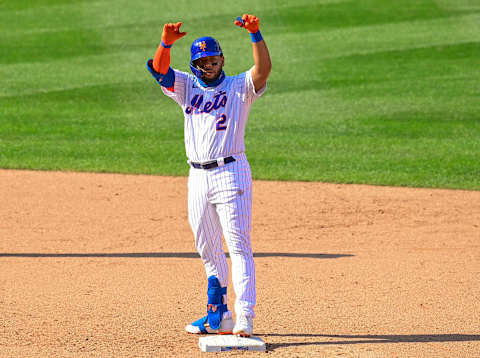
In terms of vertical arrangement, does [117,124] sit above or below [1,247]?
above

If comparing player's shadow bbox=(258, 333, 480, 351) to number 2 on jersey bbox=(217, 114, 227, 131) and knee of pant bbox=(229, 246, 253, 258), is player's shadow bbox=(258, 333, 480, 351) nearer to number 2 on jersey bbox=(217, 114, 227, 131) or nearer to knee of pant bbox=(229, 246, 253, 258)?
knee of pant bbox=(229, 246, 253, 258)

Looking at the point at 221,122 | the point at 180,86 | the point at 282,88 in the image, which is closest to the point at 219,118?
the point at 221,122

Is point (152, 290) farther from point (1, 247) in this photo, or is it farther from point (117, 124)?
point (117, 124)

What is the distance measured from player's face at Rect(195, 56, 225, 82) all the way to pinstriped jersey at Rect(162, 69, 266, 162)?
→ 0.31 ft

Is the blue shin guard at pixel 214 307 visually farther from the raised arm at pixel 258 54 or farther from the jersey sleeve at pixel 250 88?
the raised arm at pixel 258 54

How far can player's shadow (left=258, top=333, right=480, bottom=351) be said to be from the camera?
561 centimetres

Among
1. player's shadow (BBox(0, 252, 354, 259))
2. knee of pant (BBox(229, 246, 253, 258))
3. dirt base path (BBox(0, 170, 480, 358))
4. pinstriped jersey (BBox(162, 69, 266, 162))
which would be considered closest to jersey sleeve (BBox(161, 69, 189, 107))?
pinstriped jersey (BBox(162, 69, 266, 162))

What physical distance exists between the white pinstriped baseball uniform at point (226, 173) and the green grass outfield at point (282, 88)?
5.63 meters

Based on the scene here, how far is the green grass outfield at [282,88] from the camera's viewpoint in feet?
39.5

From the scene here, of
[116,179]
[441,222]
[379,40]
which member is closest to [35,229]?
[116,179]

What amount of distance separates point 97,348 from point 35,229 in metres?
3.84

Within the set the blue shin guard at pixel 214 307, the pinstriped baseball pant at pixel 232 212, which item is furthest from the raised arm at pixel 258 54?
the blue shin guard at pixel 214 307

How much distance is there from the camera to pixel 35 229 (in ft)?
29.6

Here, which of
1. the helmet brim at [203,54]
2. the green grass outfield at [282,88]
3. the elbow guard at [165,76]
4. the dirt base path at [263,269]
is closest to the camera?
the helmet brim at [203,54]
